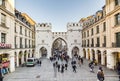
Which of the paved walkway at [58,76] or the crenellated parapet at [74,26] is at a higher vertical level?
the crenellated parapet at [74,26]

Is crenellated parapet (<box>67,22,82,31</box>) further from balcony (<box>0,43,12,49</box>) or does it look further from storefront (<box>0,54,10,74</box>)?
storefront (<box>0,54,10,74</box>)

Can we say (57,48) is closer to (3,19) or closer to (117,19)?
(117,19)

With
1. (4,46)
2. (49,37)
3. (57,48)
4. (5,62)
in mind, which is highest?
(49,37)

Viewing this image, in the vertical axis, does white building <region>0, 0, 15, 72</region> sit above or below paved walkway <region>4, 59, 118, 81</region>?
above

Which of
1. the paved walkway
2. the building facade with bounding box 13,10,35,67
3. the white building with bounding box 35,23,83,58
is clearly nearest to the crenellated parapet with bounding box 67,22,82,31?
the white building with bounding box 35,23,83,58

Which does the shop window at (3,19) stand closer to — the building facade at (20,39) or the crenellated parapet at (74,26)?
the building facade at (20,39)

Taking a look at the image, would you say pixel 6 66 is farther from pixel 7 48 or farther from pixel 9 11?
pixel 9 11

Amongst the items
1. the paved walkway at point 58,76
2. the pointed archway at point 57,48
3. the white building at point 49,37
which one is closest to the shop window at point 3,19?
the paved walkway at point 58,76

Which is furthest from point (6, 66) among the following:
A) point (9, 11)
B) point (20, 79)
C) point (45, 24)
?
point (45, 24)

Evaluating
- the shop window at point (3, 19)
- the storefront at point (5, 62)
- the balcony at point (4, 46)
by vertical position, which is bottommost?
the storefront at point (5, 62)

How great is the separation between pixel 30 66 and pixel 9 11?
1310cm

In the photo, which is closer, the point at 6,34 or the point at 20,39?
the point at 6,34

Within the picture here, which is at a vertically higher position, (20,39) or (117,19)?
(117,19)

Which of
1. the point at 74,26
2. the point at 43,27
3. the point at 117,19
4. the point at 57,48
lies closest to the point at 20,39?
the point at 43,27
